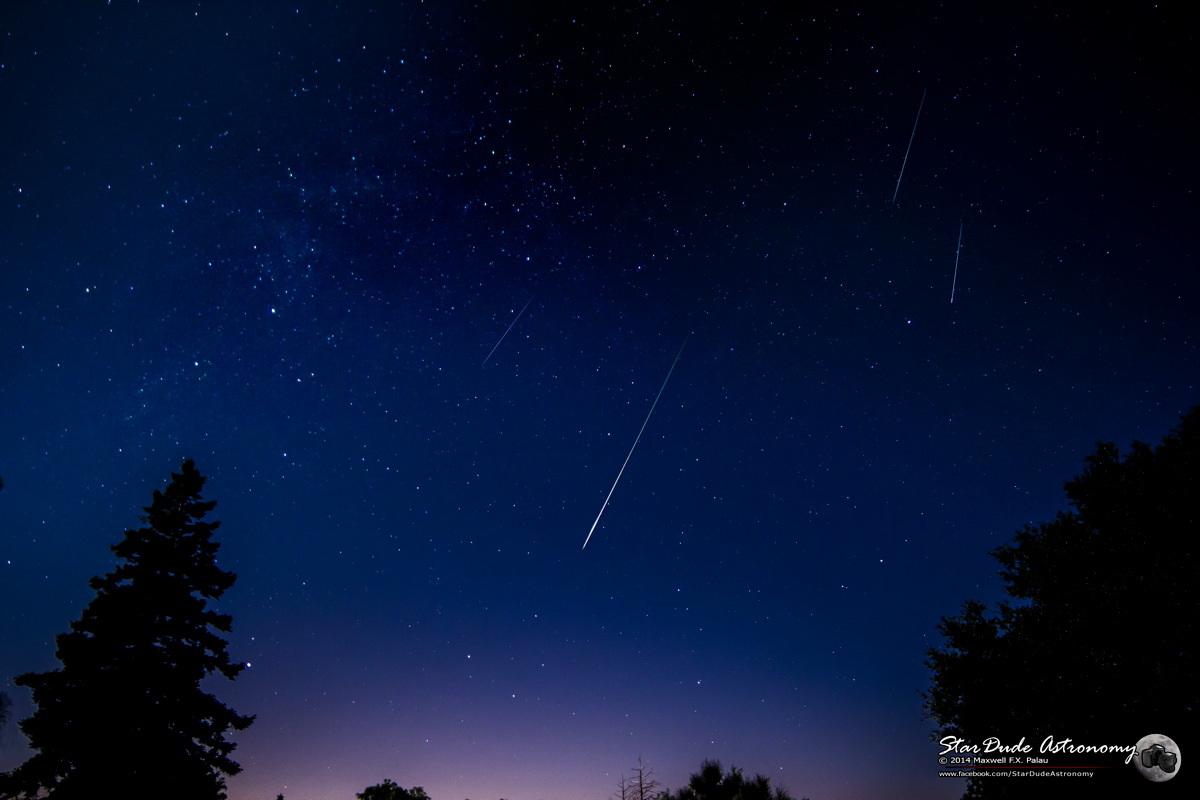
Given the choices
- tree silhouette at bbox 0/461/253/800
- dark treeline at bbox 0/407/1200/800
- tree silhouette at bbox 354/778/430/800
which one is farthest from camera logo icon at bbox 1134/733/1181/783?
tree silhouette at bbox 354/778/430/800

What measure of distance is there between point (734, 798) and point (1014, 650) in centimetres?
1975

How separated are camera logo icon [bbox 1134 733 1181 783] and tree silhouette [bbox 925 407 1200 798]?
153 mm

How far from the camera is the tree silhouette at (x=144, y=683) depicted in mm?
10195

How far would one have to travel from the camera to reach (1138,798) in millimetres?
8961

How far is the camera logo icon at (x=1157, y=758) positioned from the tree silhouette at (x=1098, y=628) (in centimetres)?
15

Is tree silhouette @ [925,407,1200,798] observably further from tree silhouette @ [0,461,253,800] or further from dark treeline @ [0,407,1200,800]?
tree silhouette @ [0,461,253,800]

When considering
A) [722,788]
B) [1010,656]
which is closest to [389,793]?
[722,788]

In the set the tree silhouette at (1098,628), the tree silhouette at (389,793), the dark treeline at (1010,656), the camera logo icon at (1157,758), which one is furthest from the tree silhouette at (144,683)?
the tree silhouette at (389,793)

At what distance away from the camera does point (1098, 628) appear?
1003 cm

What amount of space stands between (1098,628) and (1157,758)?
6.75 feet

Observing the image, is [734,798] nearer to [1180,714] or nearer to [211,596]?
[1180,714]

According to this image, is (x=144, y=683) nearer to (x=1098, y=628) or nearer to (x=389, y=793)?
(x=1098, y=628)

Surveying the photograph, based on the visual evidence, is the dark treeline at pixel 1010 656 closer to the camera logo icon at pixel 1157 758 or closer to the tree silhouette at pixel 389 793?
the camera logo icon at pixel 1157 758

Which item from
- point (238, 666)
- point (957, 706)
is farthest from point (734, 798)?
point (238, 666)
